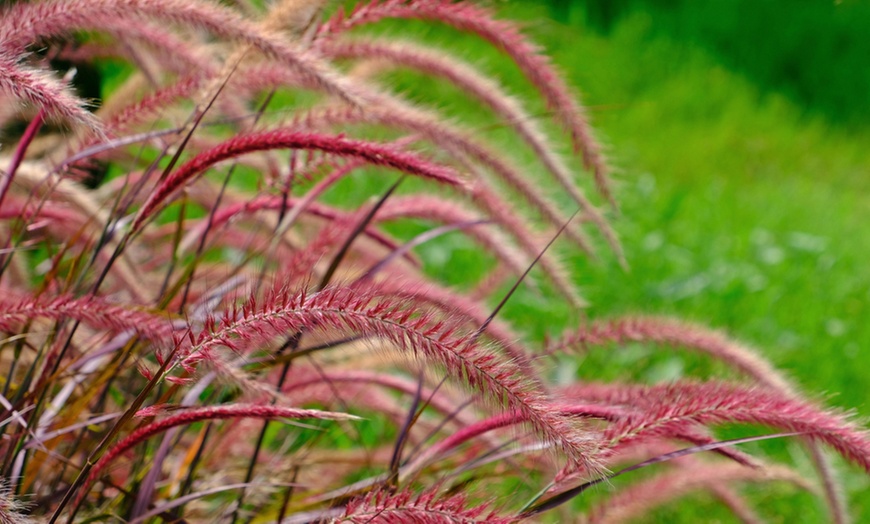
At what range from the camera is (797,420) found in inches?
38.9

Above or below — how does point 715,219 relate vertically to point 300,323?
below

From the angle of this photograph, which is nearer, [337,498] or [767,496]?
[337,498]

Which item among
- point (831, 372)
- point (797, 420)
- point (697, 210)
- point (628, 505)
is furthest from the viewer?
point (697, 210)

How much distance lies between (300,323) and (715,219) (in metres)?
3.53

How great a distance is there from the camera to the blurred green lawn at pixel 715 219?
2820mm

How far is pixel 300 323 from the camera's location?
30.7 inches

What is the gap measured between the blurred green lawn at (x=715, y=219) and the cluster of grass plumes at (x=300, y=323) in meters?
0.15

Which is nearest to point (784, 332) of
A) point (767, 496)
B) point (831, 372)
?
Result: point (831, 372)

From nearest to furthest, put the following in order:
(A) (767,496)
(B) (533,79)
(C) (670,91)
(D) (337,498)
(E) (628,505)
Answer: (D) (337,498), (B) (533,79), (E) (628,505), (A) (767,496), (C) (670,91)

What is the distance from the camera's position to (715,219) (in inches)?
160

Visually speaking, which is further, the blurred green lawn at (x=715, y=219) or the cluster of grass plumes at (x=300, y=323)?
the blurred green lawn at (x=715, y=219)

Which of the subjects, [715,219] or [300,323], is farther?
[715,219]

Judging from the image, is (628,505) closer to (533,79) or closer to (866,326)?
(533,79)

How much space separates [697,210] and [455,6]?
310cm
